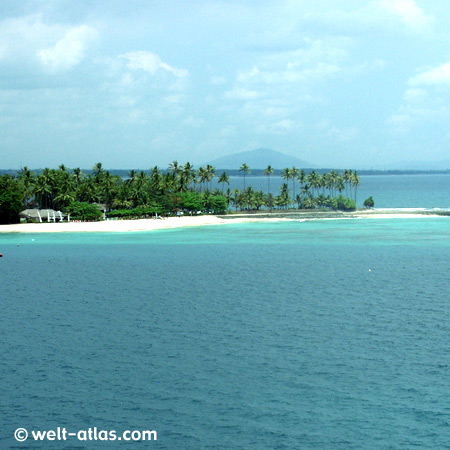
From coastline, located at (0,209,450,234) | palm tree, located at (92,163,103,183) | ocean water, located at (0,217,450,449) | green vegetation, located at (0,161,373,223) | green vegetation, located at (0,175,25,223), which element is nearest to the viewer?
ocean water, located at (0,217,450,449)

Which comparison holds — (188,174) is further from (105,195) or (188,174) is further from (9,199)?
(9,199)

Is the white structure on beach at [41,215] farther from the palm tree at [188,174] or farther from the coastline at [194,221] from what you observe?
the palm tree at [188,174]

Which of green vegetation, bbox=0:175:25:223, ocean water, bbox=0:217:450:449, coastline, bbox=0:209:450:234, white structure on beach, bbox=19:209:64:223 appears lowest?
ocean water, bbox=0:217:450:449

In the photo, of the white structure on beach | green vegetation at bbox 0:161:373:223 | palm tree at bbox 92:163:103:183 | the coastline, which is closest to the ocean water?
the coastline

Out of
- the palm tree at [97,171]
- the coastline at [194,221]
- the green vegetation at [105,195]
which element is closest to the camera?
the coastline at [194,221]

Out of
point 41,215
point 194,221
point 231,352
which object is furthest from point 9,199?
point 231,352

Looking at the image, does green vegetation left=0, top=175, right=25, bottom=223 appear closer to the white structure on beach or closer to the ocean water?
the white structure on beach

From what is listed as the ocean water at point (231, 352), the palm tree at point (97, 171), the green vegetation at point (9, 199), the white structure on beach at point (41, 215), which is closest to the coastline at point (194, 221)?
the green vegetation at point (9, 199)
